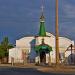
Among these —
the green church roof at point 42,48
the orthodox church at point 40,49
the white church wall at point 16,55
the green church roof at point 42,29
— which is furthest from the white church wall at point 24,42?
the green church roof at point 42,48

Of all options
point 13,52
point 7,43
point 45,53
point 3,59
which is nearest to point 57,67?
point 45,53

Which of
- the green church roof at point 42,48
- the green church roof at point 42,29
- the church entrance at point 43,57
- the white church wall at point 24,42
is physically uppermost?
the green church roof at point 42,29

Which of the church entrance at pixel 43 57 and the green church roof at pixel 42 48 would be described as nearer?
the green church roof at pixel 42 48

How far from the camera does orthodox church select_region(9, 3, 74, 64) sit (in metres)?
81.9

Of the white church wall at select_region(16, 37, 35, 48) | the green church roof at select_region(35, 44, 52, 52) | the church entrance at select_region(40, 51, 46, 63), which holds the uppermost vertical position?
the white church wall at select_region(16, 37, 35, 48)

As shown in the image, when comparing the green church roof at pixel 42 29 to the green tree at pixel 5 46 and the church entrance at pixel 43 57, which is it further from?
the green tree at pixel 5 46

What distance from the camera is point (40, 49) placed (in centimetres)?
7938

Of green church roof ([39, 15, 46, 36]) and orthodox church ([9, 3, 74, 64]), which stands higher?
green church roof ([39, 15, 46, 36])

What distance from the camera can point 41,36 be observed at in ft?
279

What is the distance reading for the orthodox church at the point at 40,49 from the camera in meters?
81.9

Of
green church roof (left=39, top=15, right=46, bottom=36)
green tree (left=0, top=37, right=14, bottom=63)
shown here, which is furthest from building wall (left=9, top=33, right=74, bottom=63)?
green tree (left=0, top=37, right=14, bottom=63)

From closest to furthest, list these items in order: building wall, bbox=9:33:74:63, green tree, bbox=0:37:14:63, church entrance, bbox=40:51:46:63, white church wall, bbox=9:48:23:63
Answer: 1. church entrance, bbox=40:51:46:63
2. building wall, bbox=9:33:74:63
3. white church wall, bbox=9:48:23:63
4. green tree, bbox=0:37:14:63

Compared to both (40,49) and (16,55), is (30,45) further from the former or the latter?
(40,49)

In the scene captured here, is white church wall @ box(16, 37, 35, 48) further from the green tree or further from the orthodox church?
the green tree
